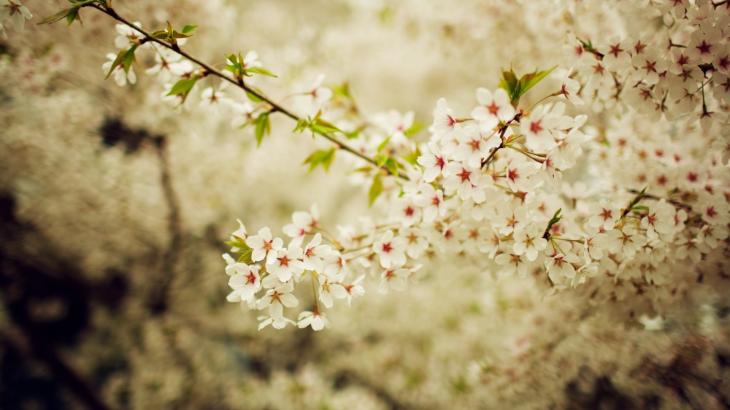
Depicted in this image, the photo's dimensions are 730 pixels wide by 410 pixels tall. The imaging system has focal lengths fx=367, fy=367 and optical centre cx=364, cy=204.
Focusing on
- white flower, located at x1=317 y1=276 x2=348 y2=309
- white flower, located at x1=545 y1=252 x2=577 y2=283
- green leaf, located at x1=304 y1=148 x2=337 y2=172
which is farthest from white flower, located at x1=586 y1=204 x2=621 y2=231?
green leaf, located at x1=304 y1=148 x2=337 y2=172

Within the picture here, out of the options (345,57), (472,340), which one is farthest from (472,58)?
(472,340)

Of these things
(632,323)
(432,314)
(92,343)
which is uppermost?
(92,343)

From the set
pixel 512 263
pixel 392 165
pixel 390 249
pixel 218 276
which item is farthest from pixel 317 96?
pixel 218 276

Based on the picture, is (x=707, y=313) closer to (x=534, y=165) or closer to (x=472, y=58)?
(x=534, y=165)

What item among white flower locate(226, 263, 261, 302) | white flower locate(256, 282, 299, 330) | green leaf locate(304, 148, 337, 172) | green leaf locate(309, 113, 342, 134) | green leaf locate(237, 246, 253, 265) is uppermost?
green leaf locate(304, 148, 337, 172)

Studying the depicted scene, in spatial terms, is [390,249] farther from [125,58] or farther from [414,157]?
[125,58]

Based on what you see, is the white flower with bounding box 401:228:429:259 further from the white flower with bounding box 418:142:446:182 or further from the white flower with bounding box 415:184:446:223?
the white flower with bounding box 418:142:446:182

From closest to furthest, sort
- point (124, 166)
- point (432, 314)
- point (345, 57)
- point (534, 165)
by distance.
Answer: point (534, 165), point (124, 166), point (432, 314), point (345, 57)
